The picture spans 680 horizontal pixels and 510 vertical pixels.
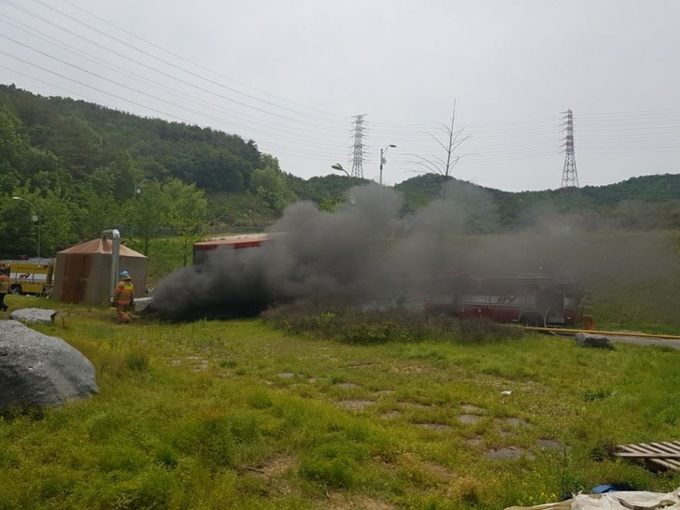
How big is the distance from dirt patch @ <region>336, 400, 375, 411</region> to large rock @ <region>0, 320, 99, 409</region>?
345 cm

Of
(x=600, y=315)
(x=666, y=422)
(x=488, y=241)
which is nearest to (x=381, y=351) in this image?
(x=666, y=422)

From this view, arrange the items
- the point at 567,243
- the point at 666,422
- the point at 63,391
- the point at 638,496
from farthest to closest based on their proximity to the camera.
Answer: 1. the point at 567,243
2. the point at 666,422
3. the point at 63,391
4. the point at 638,496

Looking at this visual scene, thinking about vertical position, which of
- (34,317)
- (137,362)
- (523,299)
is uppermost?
(523,299)

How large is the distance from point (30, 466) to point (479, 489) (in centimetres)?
400

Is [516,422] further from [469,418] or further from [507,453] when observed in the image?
[507,453]

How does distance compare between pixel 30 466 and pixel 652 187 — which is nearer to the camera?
pixel 30 466

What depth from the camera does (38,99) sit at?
308 feet

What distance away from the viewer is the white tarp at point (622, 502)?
418cm

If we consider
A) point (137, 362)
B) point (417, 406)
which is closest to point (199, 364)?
point (137, 362)

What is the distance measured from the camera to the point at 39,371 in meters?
6.64

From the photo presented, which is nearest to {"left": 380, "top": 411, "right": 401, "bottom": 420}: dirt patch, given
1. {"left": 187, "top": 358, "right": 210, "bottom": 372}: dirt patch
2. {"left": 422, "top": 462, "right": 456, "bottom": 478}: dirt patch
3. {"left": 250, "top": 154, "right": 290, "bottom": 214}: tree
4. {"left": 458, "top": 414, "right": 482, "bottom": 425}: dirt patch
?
{"left": 458, "top": 414, "right": 482, "bottom": 425}: dirt patch

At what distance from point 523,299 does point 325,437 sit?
17.2 meters

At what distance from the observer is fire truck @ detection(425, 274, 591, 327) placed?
71.0 ft

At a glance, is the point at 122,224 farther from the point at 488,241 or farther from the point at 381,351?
the point at 381,351
